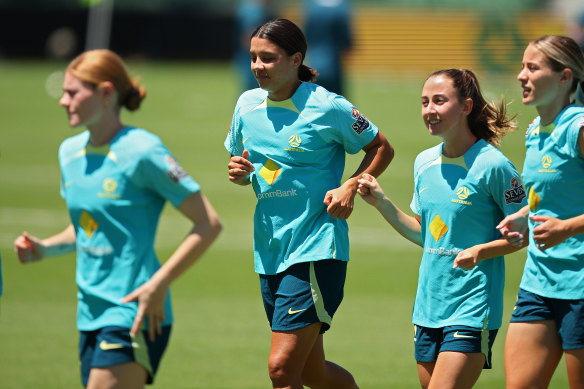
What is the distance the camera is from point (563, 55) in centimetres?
542

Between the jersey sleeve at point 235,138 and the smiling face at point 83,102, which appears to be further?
the jersey sleeve at point 235,138

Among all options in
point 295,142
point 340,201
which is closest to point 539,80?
point 340,201

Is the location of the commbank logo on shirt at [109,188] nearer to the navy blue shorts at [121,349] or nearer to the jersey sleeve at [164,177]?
the jersey sleeve at [164,177]

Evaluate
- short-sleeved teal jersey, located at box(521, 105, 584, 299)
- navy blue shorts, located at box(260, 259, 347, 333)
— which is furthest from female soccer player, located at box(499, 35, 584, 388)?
navy blue shorts, located at box(260, 259, 347, 333)

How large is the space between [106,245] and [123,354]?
1.83 ft

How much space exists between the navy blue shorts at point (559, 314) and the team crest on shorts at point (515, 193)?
617mm

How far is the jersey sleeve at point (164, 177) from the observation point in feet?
15.7

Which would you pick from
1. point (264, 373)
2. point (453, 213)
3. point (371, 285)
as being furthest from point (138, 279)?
point (371, 285)

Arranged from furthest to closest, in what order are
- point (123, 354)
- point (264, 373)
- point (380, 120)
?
point (380, 120), point (264, 373), point (123, 354)

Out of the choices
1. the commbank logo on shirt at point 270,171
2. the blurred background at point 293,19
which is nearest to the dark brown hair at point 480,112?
the commbank logo on shirt at point 270,171

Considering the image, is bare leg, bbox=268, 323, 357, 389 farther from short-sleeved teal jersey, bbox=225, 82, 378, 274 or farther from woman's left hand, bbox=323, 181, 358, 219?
woman's left hand, bbox=323, 181, 358, 219

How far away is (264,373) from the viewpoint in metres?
8.02

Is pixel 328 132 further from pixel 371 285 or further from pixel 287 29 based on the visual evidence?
pixel 371 285

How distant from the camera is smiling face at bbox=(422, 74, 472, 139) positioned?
5.32 metres
